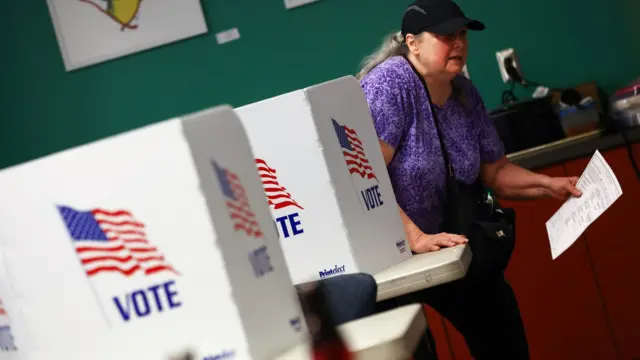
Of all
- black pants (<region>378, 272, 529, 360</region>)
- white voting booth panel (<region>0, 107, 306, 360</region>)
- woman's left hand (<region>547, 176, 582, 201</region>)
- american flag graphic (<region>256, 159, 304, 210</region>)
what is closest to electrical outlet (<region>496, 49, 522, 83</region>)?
woman's left hand (<region>547, 176, 582, 201</region>)

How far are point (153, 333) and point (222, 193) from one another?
0.18 metres

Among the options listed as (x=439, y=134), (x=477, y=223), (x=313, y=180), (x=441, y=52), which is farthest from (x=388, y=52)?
(x=313, y=180)

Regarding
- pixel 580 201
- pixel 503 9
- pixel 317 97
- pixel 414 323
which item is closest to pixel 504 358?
pixel 580 201

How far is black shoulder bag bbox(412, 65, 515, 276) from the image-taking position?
2.25m

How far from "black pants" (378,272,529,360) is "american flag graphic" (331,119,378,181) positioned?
0.59 meters

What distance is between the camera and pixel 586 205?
6.82 feet

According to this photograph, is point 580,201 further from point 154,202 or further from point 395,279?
point 154,202

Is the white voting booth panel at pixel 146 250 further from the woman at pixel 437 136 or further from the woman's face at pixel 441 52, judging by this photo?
the woman's face at pixel 441 52

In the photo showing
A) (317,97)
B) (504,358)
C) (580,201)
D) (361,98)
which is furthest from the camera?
(504,358)

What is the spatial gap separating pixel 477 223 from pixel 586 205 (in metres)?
0.28

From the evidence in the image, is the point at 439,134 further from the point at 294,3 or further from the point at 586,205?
the point at 294,3

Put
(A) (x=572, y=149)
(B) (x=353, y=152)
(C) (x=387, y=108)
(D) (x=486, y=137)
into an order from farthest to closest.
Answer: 1. (A) (x=572, y=149)
2. (D) (x=486, y=137)
3. (C) (x=387, y=108)
4. (B) (x=353, y=152)

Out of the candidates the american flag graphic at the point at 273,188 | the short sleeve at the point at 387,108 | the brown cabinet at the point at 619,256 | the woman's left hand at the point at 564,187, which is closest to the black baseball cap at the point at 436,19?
the short sleeve at the point at 387,108

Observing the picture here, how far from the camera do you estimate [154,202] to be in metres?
1.05
